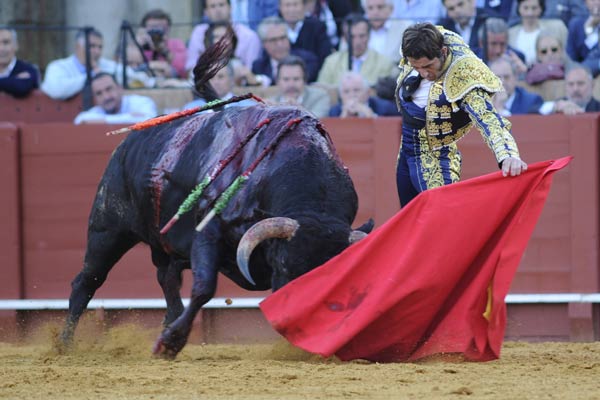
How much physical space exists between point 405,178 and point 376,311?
3.22 feet

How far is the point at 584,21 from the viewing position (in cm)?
835

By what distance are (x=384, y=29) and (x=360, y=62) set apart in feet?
1.19

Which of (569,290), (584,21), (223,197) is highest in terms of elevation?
(584,21)

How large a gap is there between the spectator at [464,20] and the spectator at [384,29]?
0.31 meters

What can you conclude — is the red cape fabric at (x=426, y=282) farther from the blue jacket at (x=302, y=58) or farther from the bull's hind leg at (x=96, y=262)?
the blue jacket at (x=302, y=58)

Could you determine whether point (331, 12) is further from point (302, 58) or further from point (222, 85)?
point (222, 85)

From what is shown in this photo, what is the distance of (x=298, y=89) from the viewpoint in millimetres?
7949

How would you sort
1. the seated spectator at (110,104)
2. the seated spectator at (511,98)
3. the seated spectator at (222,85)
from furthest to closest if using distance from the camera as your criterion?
the seated spectator at (110,104) < the seated spectator at (222,85) < the seated spectator at (511,98)

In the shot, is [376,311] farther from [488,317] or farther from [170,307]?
[170,307]

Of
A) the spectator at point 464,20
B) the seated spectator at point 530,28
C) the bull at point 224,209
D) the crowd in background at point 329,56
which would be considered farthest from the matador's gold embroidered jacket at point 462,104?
the seated spectator at point 530,28

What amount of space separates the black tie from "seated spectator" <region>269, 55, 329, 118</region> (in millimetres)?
2273

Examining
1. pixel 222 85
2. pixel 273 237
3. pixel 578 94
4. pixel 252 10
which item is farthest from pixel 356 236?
pixel 252 10

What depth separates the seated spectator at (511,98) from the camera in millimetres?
7914

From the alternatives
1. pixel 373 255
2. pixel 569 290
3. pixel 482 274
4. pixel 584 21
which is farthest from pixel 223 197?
pixel 584 21
